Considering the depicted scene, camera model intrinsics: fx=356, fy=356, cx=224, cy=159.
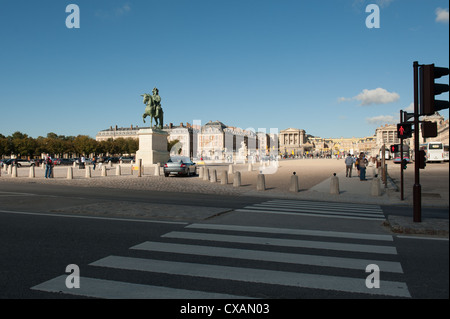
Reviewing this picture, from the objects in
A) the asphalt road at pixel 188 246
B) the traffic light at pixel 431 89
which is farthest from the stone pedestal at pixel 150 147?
the traffic light at pixel 431 89

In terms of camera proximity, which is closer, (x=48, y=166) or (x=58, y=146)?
(x=48, y=166)

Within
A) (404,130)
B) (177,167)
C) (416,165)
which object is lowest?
(177,167)

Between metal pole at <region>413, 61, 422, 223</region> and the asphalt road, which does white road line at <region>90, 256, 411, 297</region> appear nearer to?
the asphalt road

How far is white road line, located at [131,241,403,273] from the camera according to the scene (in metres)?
5.15

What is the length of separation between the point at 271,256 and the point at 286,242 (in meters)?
1.03

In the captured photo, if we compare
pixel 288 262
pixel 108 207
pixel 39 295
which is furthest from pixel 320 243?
pixel 108 207

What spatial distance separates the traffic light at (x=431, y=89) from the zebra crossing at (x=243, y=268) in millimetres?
2731

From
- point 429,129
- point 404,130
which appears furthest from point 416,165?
point 404,130

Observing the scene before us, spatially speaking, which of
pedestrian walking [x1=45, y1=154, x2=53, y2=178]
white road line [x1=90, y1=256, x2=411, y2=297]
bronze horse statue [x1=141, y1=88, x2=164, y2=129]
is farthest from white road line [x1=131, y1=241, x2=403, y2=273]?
bronze horse statue [x1=141, y1=88, x2=164, y2=129]

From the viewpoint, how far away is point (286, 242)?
21.6ft

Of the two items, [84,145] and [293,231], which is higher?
[84,145]

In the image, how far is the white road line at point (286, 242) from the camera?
6.07 m

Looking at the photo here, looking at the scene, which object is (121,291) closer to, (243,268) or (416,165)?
(243,268)
